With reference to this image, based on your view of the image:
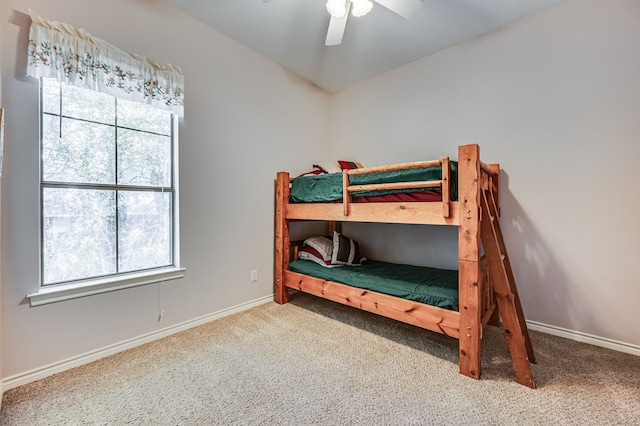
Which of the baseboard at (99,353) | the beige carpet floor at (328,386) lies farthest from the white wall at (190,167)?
the beige carpet floor at (328,386)

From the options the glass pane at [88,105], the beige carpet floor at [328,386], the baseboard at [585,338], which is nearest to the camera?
the beige carpet floor at [328,386]

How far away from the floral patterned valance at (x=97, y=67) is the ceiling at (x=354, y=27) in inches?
24.5

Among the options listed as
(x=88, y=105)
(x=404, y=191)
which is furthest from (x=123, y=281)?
(x=404, y=191)

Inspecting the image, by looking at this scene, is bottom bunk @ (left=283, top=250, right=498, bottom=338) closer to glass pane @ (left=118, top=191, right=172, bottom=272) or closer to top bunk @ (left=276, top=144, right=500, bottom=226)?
→ top bunk @ (left=276, top=144, right=500, bottom=226)

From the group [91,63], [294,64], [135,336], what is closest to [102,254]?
[135,336]

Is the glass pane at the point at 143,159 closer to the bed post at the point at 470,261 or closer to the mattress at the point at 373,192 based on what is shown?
the mattress at the point at 373,192

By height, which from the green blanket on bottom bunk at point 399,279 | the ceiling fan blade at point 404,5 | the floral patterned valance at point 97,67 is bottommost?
the green blanket on bottom bunk at point 399,279

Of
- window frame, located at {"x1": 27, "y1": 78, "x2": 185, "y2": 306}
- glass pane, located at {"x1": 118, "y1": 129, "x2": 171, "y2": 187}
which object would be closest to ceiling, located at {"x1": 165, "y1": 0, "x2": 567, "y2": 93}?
window frame, located at {"x1": 27, "y1": 78, "x2": 185, "y2": 306}

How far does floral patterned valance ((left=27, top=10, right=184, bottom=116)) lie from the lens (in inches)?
61.6

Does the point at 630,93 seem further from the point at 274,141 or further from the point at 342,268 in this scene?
the point at 274,141

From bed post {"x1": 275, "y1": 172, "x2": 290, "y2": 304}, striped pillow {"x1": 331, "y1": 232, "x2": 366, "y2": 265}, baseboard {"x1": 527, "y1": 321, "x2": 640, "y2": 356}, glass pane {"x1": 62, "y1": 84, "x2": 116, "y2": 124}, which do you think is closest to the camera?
glass pane {"x1": 62, "y1": 84, "x2": 116, "y2": 124}

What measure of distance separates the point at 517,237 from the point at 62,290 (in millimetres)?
3349

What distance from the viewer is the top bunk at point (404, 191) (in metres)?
1.64

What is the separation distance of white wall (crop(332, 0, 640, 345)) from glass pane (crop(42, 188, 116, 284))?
2.77m
